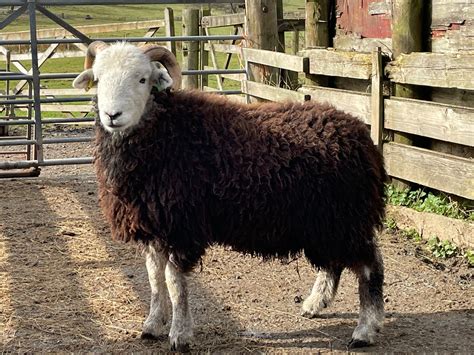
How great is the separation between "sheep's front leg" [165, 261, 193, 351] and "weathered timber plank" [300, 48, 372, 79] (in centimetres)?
398

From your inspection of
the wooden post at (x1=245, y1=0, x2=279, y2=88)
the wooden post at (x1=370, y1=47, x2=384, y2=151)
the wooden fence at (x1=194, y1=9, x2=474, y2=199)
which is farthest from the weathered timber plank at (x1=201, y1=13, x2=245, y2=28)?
the wooden post at (x1=370, y1=47, x2=384, y2=151)

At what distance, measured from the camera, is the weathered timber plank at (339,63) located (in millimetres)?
8242

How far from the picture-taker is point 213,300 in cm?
589

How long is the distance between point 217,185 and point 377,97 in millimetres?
3441

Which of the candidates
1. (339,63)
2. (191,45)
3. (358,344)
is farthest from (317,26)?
(191,45)

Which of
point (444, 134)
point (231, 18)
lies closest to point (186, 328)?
point (444, 134)

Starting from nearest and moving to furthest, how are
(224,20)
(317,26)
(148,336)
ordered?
(148,336), (317,26), (224,20)

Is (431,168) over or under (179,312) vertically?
over

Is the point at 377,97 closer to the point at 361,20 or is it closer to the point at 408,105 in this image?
the point at 408,105

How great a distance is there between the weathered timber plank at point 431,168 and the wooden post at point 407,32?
7.4 inches

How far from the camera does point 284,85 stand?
1078cm

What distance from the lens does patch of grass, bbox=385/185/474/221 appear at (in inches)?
276

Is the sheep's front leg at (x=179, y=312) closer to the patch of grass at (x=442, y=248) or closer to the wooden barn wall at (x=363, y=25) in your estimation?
the patch of grass at (x=442, y=248)

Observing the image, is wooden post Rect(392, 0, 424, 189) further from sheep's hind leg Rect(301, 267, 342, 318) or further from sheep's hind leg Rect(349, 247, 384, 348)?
sheep's hind leg Rect(349, 247, 384, 348)
